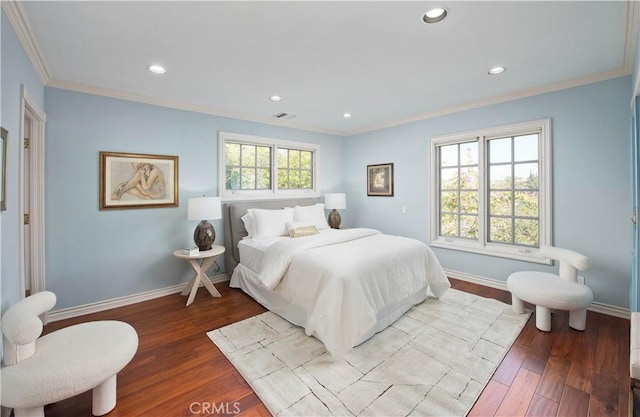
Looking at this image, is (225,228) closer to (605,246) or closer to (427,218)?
(427,218)

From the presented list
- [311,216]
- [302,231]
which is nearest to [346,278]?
[302,231]

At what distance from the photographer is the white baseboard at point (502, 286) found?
9.23 feet

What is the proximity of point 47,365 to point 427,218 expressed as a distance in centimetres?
426

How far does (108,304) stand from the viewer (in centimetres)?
316

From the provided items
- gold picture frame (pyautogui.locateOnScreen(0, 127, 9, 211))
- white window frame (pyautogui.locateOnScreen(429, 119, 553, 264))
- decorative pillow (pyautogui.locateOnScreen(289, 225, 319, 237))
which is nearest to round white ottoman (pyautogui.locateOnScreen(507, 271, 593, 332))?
white window frame (pyautogui.locateOnScreen(429, 119, 553, 264))

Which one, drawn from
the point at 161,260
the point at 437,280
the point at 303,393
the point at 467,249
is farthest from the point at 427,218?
the point at 161,260

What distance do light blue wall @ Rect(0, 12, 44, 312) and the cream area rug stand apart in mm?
1444

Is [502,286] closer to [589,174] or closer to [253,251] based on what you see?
[589,174]

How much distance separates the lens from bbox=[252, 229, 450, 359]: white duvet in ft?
7.17

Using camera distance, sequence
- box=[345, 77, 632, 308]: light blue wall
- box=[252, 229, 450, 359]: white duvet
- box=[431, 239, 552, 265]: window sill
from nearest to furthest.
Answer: box=[252, 229, 450, 359]: white duvet → box=[345, 77, 632, 308]: light blue wall → box=[431, 239, 552, 265]: window sill

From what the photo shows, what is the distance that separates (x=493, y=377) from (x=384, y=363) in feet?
2.46

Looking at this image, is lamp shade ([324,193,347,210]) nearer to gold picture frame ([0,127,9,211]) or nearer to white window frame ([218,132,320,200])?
white window frame ([218,132,320,200])

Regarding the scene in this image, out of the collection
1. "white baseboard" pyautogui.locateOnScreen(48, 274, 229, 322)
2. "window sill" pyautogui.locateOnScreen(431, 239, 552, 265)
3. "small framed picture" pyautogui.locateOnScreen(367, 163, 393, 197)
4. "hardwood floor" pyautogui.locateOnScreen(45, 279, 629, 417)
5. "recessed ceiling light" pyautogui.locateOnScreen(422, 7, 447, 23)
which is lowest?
"hardwood floor" pyautogui.locateOnScreen(45, 279, 629, 417)

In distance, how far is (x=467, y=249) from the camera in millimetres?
3918
